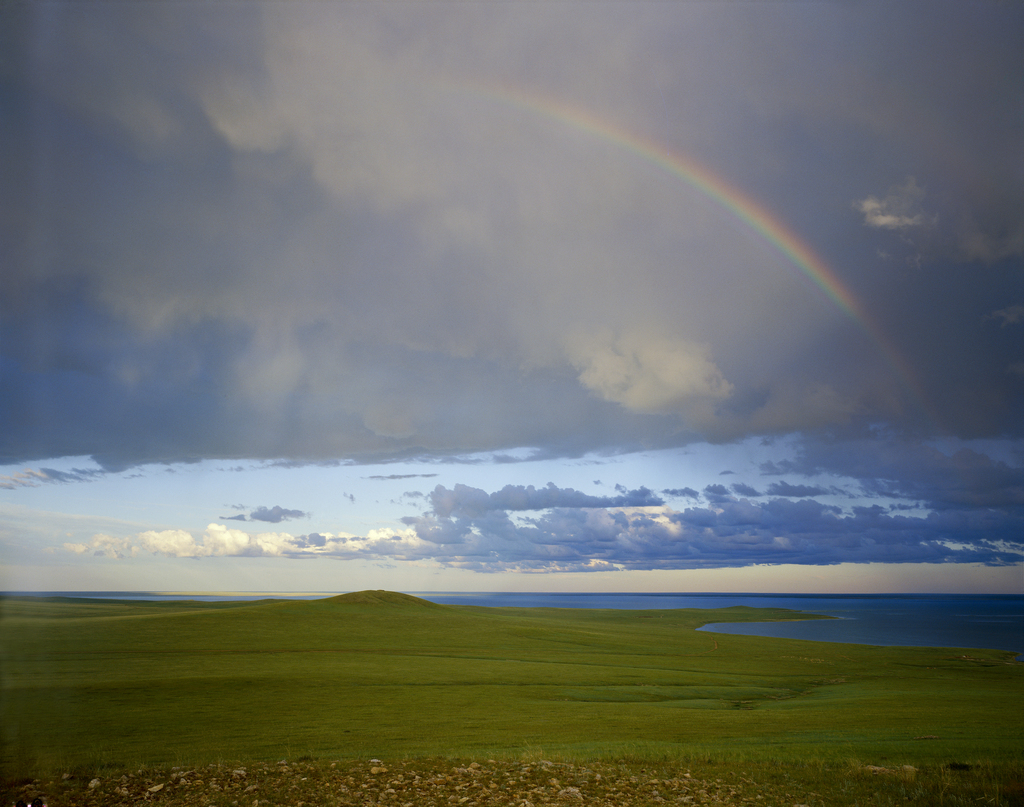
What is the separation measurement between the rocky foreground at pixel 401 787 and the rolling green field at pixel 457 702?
6.53 feet

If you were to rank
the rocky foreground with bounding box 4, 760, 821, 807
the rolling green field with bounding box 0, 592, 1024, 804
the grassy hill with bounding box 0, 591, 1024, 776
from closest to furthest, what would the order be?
the rocky foreground with bounding box 4, 760, 821, 807 < the rolling green field with bounding box 0, 592, 1024, 804 < the grassy hill with bounding box 0, 591, 1024, 776

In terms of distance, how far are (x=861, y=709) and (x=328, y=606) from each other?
326 ft

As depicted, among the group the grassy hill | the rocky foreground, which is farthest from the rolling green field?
the rocky foreground

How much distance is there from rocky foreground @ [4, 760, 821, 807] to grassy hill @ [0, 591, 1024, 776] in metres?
2.51

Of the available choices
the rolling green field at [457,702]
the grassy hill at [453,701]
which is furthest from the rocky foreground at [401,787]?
the grassy hill at [453,701]

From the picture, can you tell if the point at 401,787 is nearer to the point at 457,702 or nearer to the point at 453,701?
the point at 457,702

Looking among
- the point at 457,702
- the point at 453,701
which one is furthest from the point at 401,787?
the point at 453,701

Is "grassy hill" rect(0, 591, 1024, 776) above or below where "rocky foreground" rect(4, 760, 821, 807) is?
below

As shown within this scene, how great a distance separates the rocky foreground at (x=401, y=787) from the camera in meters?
13.8

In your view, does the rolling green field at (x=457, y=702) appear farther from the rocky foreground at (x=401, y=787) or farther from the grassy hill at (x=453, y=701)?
the rocky foreground at (x=401, y=787)

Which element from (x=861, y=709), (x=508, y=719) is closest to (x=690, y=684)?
(x=861, y=709)

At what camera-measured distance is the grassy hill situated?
21.6m

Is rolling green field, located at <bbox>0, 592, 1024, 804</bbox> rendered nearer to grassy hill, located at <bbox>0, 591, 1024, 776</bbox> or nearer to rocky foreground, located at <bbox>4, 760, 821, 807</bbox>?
grassy hill, located at <bbox>0, 591, 1024, 776</bbox>

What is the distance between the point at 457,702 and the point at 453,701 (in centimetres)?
42
